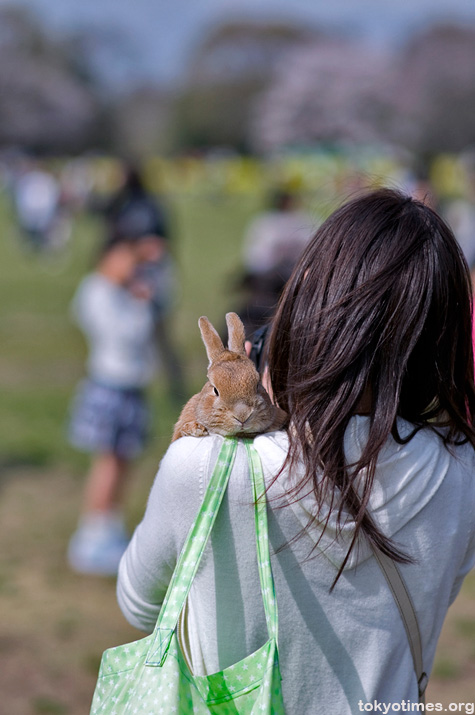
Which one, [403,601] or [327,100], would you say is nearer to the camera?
[403,601]

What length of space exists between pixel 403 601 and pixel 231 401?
46 centimetres

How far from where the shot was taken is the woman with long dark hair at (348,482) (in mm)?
1349

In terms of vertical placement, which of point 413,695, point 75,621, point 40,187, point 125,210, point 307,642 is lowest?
point 75,621

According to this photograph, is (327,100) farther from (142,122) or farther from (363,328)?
(363,328)

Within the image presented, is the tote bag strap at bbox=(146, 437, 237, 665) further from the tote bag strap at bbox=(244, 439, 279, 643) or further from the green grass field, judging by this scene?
the green grass field

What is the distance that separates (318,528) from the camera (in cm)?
136

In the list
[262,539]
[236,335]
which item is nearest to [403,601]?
[262,539]

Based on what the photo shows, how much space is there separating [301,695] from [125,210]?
618 cm

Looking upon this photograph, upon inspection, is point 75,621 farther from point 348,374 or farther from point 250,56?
point 250,56

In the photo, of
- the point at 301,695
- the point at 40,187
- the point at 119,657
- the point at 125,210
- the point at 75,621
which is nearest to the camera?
the point at 119,657

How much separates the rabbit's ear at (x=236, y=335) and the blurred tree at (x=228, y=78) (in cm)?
6158

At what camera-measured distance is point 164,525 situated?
1389 millimetres

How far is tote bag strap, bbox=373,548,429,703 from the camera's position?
1.40 metres

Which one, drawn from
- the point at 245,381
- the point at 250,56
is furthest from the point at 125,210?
the point at 250,56
